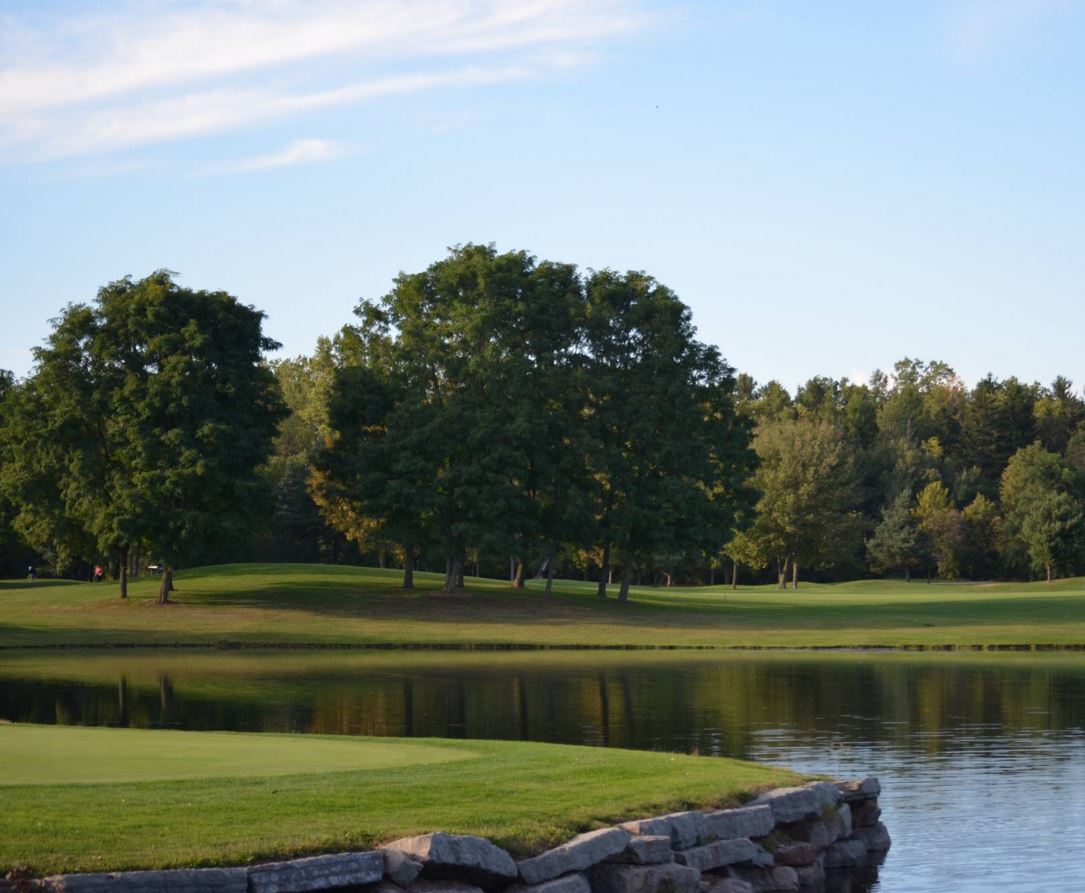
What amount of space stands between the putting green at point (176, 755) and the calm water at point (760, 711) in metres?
6.39

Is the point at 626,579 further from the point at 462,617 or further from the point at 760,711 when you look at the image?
the point at 760,711

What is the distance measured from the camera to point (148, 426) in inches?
2559

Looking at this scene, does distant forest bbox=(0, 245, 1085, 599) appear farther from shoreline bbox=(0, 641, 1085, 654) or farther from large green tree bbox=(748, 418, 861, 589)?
large green tree bbox=(748, 418, 861, 589)

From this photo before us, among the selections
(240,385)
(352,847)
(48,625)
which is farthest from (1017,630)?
(352,847)

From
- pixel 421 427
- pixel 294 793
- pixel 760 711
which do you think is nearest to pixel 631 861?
pixel 294 793

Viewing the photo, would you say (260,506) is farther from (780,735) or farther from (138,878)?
(138,878)

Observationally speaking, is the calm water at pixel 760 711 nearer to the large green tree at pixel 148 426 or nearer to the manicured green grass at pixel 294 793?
the manicured green grass at pixel 294 793

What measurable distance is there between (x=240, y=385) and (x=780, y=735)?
4282cm

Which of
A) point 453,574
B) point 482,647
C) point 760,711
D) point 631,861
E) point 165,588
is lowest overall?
point 482,647

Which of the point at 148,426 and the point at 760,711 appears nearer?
the point at 760,711

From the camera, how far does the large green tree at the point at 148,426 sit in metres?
63.6

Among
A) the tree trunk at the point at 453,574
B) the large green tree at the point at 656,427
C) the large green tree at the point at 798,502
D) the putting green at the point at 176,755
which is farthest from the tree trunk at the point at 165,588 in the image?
the putting green at the point at 176,755

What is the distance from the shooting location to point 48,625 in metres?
60.8

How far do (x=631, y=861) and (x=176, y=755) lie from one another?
6524mm
